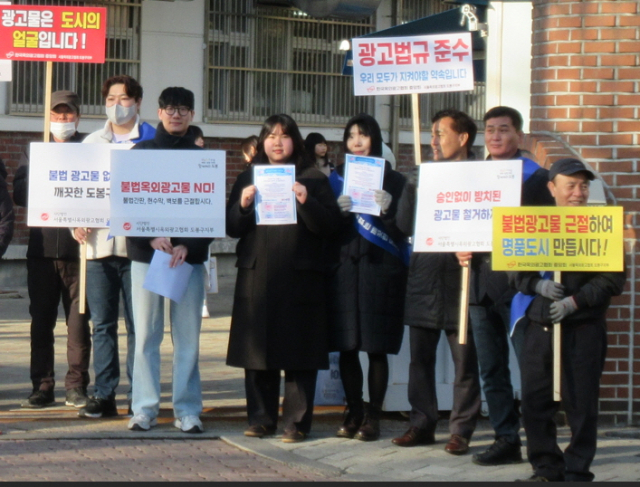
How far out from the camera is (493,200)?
238 inches

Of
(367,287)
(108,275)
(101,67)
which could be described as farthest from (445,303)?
(101,67)

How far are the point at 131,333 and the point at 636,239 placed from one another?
10.8ft

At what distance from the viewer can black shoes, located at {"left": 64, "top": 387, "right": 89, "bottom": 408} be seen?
24.7ft

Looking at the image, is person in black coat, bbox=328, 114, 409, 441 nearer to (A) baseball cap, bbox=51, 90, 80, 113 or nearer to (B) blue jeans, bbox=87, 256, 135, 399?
(B) blue jeans, bbox=87, 256, 135, 399

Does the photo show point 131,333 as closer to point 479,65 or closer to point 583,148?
point 583,148

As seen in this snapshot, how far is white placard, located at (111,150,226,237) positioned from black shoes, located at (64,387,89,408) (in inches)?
55.7

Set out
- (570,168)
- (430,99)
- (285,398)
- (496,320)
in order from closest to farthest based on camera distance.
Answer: (570,168)
(496,320)
(285,398)
(430,99)

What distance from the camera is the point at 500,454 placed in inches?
245

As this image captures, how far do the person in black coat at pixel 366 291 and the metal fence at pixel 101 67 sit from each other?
8757 millimetres

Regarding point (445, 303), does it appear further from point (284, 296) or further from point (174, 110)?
point (174, 110)

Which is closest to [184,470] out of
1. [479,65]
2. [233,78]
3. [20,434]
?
[20,434]

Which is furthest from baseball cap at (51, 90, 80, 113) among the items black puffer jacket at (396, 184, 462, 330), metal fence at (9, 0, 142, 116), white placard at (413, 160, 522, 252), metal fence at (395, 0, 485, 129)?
metal fence at (395, 0, 485, 129)

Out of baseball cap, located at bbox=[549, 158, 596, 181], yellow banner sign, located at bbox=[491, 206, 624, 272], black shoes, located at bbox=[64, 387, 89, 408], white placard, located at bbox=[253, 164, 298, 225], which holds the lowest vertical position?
black shoes, located at bbox=[64, 387, 89, 408]

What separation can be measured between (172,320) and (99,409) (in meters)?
0.82
